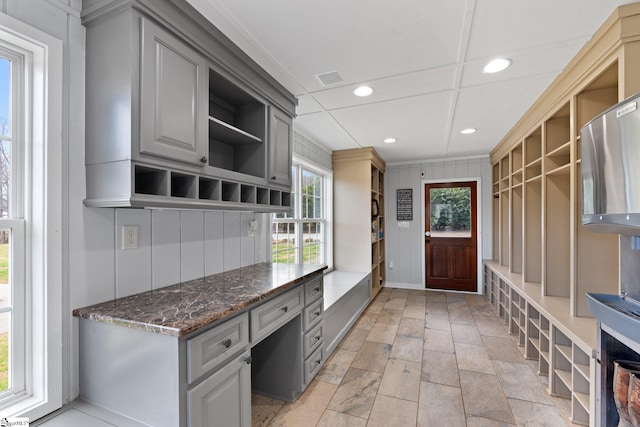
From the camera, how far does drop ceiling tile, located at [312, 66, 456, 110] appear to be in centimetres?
209

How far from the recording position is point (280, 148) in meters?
2.27

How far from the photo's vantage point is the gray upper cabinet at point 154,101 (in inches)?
47.9

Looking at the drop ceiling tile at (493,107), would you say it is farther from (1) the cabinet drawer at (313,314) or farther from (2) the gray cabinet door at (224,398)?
(2) the gray cabinet door at (224,398)

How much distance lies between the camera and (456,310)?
13.5 feet

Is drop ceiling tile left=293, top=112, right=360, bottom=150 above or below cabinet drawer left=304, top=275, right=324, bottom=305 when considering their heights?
above

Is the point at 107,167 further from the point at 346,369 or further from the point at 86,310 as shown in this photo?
the point at 346,369

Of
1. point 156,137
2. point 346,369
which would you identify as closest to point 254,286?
point 156,137

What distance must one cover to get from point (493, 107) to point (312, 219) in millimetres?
2364

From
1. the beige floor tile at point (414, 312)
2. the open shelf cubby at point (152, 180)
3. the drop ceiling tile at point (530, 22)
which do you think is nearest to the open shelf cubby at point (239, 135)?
the open shelf cubby at point (152, 180)

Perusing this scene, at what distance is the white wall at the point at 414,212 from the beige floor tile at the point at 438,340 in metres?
2.07

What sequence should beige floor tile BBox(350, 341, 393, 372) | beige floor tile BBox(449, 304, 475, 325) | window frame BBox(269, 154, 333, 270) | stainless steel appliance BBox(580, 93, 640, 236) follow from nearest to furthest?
stainless steel appliance BBox(580, 93, 640, 236), beige floor tile BBox(350, 341, 393, 372), window frame BBox(269, 154, 333, 270), beige floor tile BBox(449, 304, 475, 325)

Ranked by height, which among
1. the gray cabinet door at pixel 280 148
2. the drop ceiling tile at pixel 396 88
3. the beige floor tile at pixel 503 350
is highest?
the drop ceiling tile at pixel 396 88

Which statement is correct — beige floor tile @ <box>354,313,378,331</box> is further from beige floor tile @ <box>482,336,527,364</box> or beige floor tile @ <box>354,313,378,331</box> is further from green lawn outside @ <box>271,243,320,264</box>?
beige floor tile @ <box>482,336,527,364</box>

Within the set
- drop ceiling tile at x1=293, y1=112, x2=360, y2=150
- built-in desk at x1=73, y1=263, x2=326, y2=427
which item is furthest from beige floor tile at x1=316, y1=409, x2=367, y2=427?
drop ceiling tile at x1=293, y1=112, x2=360, y2=150
